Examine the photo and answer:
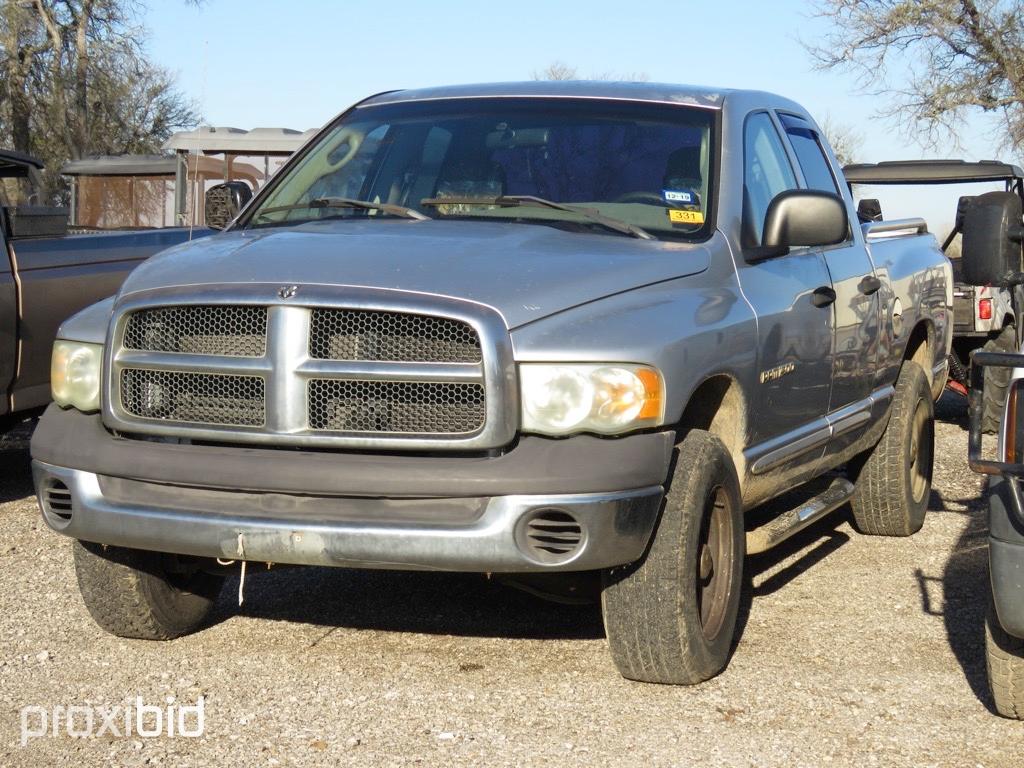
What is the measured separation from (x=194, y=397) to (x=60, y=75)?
1241 inches

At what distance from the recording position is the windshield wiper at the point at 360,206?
5.19 meters

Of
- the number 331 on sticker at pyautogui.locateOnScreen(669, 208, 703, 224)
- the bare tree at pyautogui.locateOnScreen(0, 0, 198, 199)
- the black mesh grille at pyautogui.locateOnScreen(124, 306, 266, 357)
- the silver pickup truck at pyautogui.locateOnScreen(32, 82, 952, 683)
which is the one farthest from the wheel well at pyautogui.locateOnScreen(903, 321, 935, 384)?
the bare tree at pyautogui.locateOnScreen(0, 0, 198, 199)

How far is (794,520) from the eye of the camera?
5656 millimetres

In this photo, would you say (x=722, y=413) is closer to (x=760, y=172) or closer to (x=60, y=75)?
(x=760, y=172)

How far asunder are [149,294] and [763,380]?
2.04 metres

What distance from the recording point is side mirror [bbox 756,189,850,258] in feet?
17.0

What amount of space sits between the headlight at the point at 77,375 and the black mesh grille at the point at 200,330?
18 centimetres

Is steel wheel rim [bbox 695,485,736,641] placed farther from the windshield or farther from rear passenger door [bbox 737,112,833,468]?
the windshield

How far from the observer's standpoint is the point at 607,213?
514 cm

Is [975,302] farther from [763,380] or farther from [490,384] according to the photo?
[490,384]

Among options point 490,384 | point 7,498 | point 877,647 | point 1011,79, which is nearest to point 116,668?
point 490,384

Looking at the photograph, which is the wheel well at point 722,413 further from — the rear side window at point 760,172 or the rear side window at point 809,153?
the rear side window at point 809,153

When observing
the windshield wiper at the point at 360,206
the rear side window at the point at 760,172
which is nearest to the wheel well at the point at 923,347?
the rear side window at the point at 760,172

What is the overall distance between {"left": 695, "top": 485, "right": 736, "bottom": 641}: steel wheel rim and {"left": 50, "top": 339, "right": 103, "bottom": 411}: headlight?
1.92 metres
